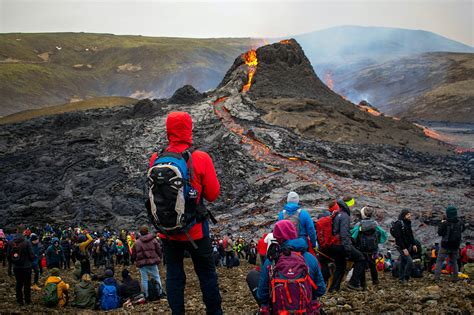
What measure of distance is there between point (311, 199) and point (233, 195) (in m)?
5.59

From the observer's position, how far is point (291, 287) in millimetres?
5238

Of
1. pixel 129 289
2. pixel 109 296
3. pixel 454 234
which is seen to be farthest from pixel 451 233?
pixel 109 296

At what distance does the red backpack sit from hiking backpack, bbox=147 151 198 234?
4393mm

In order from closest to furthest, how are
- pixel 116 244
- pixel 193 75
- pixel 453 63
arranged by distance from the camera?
pixel 116 244 → pixel 453 63 → pixel 193 75

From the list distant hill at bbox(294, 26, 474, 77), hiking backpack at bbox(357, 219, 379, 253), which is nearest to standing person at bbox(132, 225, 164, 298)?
hiking backpack at bbox(357, 219, 379, 253)

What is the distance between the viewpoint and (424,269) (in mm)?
14664

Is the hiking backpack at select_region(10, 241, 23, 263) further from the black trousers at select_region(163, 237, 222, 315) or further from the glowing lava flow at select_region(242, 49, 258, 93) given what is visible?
the glowing lava flow at select_region(242, 49, 258, 93)

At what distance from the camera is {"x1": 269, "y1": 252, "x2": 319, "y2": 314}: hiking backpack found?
5215 mm

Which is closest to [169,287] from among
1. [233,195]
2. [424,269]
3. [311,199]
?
[424,269]

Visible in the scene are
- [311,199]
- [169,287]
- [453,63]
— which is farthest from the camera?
[453,63]

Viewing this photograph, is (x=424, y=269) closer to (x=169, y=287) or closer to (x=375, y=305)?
(x=375, y=305)

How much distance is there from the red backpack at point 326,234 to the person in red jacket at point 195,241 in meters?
3.88

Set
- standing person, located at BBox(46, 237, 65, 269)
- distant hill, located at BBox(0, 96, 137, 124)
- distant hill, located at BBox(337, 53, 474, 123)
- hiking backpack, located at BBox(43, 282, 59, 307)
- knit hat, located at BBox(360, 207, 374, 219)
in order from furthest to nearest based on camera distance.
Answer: distant hill, located at BBox(337, 53, 474, 123)
distant hill, located at BBox(0, 96, 137, 124)
standing person, located at BBox(46, 237, 65, 269)
hiking backpack, located at BBox(43, 282, 59, 307)
knit hat, located at BBox(360, 207, 374, 219)

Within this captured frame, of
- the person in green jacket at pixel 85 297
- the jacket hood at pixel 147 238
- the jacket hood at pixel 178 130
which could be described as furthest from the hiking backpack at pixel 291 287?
the person in green jacket at pixel 85 297
